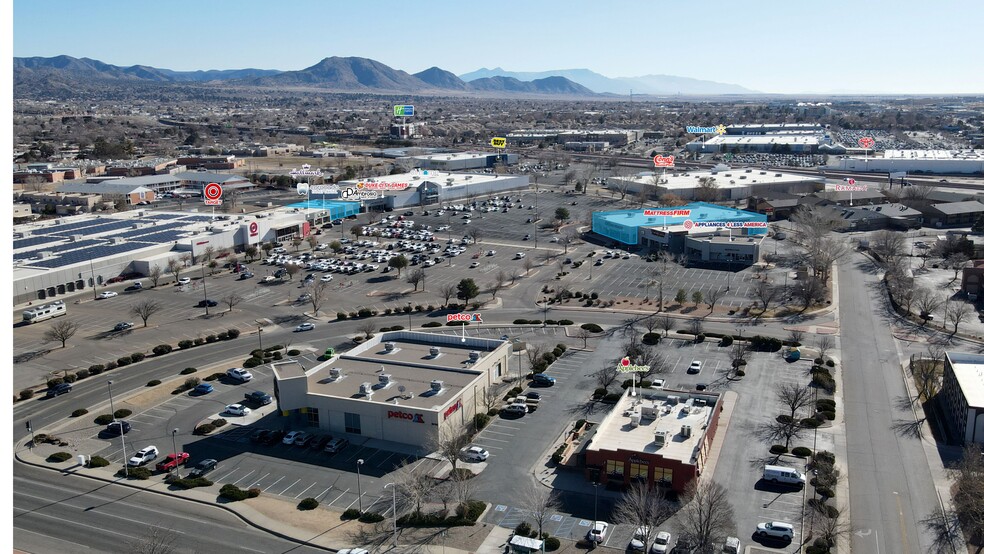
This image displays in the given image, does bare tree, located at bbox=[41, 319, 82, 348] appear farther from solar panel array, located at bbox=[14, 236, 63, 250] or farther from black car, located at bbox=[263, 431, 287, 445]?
solar panel array, located at bbox=[14, 236, 63, 250]

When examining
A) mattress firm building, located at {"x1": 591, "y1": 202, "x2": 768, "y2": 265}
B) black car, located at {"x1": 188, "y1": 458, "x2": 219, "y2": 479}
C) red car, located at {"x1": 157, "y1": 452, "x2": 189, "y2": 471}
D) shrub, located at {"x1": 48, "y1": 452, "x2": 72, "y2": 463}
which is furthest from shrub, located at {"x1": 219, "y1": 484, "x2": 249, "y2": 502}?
mattress firm building, located at {"x1": 591, "y1": 202, "x2": 768, "y2": 265}

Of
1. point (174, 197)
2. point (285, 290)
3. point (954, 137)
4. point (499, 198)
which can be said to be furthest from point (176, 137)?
point (954, 137)

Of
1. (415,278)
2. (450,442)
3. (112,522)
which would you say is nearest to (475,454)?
(450,442)

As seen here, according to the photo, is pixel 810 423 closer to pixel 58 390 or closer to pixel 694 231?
pixel 58 390

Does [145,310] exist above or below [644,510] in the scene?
above

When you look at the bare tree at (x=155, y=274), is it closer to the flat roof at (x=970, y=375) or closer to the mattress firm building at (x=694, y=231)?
the mattress firm building at (x=694, y=231)

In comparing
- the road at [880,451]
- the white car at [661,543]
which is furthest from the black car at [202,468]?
the road at [880,451]

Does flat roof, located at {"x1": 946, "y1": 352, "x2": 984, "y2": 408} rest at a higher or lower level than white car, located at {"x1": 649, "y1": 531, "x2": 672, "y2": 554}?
higher
